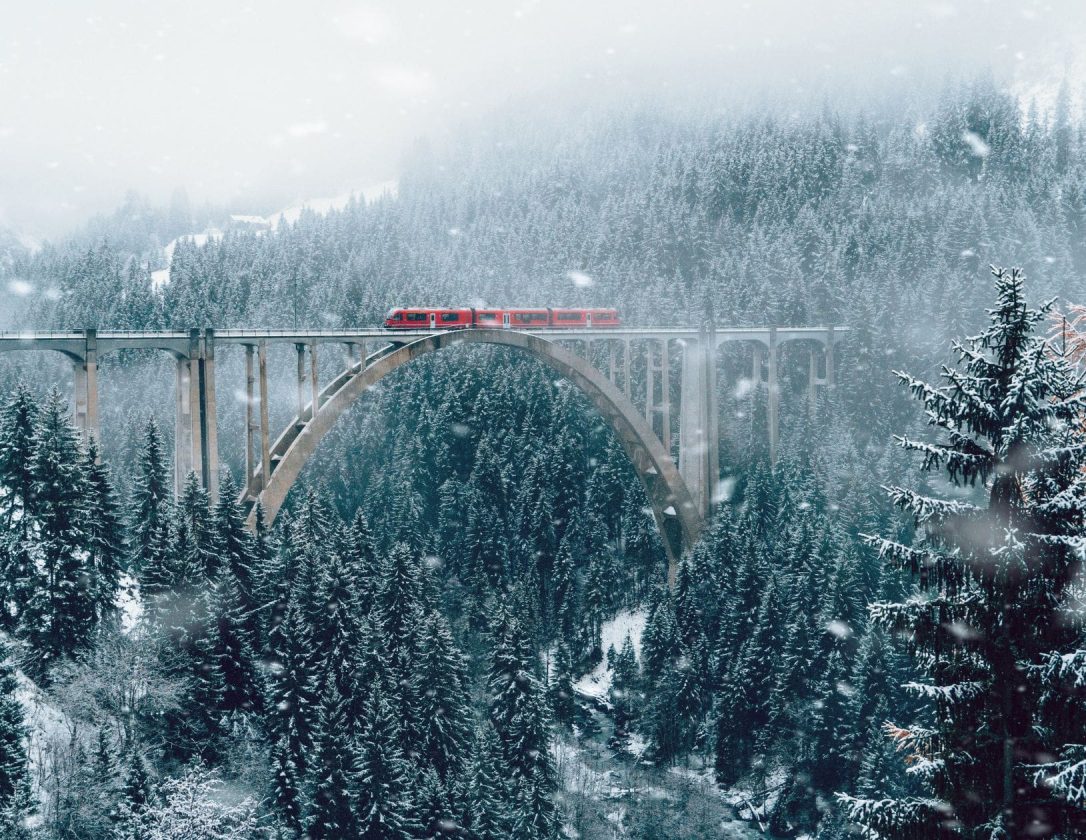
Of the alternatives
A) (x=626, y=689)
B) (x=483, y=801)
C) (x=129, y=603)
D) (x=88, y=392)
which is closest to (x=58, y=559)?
(x=88, y=392)

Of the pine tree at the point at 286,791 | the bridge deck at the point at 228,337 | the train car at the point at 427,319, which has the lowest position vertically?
the pine tree at the point at 286,791

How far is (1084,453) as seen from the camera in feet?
28.8

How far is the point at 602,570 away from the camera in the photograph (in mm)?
65375

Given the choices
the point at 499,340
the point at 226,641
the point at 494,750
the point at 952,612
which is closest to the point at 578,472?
the point at 499,340

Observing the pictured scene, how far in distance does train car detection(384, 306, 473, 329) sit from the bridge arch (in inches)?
47.8

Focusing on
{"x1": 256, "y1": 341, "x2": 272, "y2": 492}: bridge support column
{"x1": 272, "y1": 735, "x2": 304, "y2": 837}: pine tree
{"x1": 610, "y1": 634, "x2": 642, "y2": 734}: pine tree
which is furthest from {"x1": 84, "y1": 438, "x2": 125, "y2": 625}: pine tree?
{"x1": 610, "y1": 634, "x2": 642, "y2": 734}: pine tree

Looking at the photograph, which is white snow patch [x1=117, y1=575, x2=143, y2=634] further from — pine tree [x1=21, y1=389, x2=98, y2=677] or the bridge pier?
the bridge pier

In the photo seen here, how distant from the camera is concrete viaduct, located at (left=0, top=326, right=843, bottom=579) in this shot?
3275 centimetres

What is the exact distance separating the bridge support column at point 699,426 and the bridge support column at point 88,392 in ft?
122

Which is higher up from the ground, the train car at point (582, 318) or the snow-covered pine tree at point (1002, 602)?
the train car at point (582, 318)

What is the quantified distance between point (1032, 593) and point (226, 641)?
89.2 feet

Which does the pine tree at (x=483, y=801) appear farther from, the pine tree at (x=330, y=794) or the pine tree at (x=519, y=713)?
the pine tree at (x=330, y=794)

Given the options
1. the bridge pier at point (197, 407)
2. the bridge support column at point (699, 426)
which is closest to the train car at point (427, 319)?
the bridge pier at point (197, 407)

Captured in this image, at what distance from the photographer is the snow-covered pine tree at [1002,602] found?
867 cm
